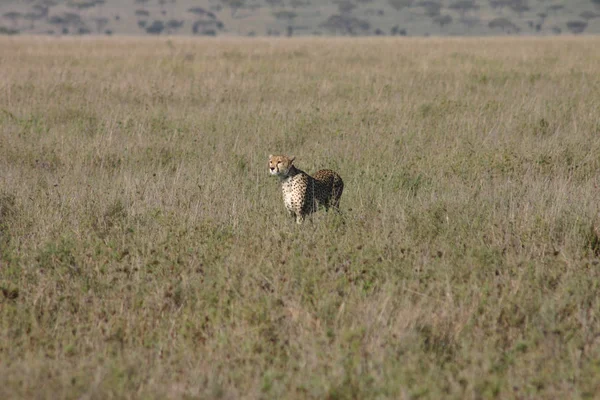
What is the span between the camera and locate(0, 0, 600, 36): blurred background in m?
83.5

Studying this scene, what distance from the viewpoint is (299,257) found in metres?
4.55

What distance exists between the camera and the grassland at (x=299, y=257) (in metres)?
3.38

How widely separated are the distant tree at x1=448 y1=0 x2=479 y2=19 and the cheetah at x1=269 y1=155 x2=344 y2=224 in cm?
9117

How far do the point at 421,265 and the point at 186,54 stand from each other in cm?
1563

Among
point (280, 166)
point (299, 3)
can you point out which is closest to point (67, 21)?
point (299, 3)

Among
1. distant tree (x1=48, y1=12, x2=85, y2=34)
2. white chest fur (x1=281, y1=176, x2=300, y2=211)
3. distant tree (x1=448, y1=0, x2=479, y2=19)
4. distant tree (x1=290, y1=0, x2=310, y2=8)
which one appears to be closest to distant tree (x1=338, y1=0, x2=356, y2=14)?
distant tree (x1=290, y1=0, x2=310, y2=8)

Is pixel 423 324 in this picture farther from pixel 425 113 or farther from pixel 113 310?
pixel 425 113

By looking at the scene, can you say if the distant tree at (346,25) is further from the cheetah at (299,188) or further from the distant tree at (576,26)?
the cheetah at (299,188)

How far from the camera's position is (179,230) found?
5.08 m

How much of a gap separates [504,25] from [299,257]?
82307 millimetres

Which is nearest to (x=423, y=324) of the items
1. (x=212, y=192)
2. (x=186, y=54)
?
(x=212, y=192)

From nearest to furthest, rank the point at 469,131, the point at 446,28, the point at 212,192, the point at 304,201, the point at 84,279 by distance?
the point at 84,279
the point at 304,201
the point at 212,192
the point at 469,131
the point at 446,28

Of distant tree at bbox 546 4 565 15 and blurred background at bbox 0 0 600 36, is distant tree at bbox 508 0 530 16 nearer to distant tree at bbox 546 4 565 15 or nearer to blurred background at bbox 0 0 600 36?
A: blurred background at bbox 0 0 600 36

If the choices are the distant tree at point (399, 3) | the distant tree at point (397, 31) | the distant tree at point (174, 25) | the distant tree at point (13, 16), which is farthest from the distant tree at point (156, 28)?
the distant tree at point (399, 3)
